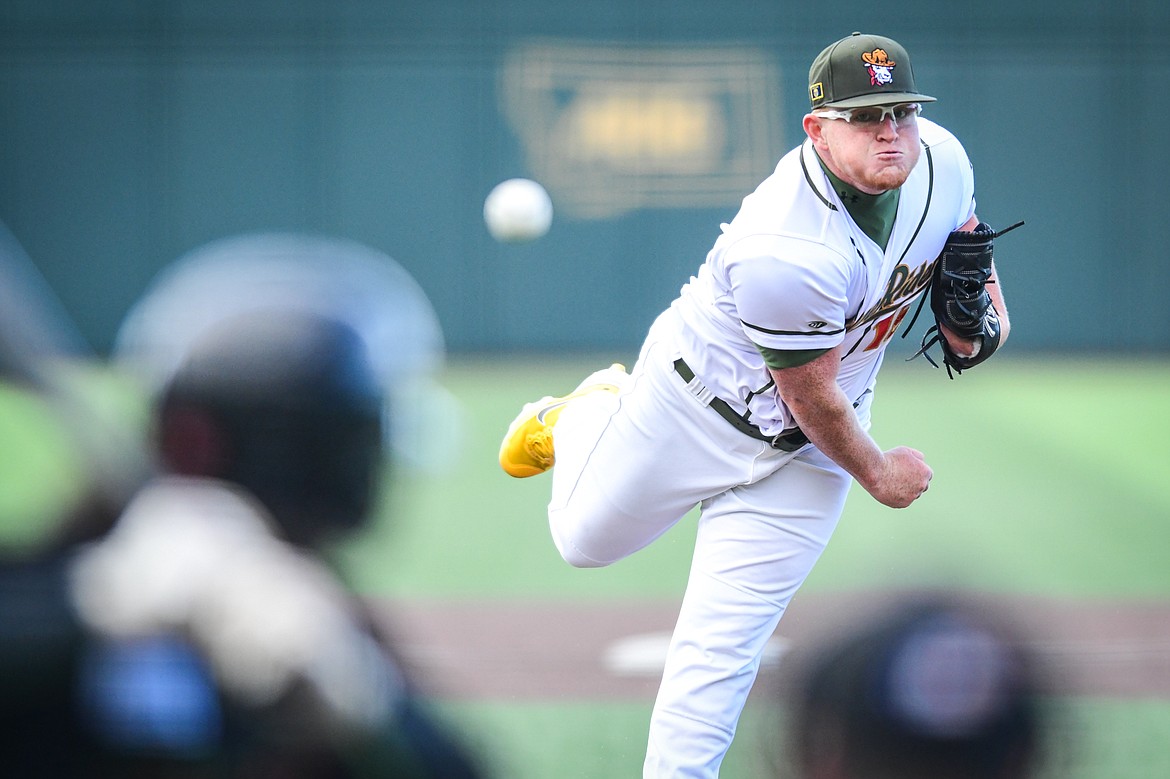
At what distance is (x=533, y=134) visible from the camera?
15.0 metres

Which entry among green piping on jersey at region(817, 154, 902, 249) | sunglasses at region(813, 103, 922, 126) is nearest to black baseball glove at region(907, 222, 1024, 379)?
green piping on jersey at region(817, 154, 902, 249)

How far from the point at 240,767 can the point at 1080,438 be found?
32.8 feet

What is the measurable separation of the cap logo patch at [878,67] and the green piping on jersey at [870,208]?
0.81 feet

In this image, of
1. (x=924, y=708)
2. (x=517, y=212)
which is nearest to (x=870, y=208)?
(x=924, y=708)

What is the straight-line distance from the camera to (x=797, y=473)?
11.5 feet

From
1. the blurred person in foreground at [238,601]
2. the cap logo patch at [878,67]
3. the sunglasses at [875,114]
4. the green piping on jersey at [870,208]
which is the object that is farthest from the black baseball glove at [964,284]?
the blurred person in foreground at [238,601]

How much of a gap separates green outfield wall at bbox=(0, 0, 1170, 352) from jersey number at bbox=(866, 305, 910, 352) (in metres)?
11.5

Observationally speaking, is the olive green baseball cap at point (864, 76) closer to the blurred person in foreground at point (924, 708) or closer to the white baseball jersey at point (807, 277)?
the white baseball jersey at point (807, 277)

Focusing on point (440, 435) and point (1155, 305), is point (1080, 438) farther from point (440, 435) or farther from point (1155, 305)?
point (440, 435)

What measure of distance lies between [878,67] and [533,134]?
12.1 m

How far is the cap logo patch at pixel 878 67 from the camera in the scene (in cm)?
306

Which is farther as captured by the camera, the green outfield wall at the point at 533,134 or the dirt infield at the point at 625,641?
the green outfield wall at the point at 533,134

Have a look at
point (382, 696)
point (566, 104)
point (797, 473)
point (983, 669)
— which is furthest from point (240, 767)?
point (566, 104)

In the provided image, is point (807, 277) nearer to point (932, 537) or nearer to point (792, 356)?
point (792, 356)
